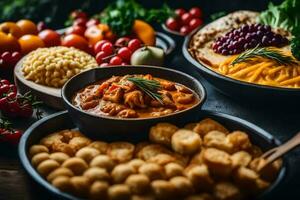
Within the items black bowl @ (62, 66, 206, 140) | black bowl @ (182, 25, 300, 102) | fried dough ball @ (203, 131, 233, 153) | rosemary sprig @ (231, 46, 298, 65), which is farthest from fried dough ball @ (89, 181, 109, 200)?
rosemary sprig @ (231, 46, 298, 65)

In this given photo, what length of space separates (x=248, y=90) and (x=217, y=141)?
1.94 ft

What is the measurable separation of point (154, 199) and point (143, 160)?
234 mm

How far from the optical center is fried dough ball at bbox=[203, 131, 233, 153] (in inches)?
79.2

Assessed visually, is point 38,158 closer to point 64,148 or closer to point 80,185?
point 64,148

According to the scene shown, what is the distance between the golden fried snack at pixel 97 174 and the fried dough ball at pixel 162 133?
0.89 ft

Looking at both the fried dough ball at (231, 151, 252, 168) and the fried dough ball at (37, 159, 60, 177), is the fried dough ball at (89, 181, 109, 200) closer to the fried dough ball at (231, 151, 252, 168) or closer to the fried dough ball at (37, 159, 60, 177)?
the fried dough ball at (37, 159, 60, 177)

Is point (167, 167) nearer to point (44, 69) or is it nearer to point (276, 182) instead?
point (276, 182)

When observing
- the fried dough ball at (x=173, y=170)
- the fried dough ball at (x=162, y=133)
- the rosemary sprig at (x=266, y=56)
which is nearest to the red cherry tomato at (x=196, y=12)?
the rosemary sprig at (x=266, y=56)

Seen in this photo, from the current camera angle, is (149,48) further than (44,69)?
Yes

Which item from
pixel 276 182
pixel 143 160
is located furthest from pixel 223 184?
pixel 143 160

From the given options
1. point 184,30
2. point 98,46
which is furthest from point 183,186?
point 184,30

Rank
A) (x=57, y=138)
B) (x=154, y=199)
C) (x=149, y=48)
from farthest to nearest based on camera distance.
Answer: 1. (x=149, y=48)
2. (x=57, y=138)
3. (x=154, y=199)

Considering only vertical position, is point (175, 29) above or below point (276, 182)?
below

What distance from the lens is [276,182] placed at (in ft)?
6.13
